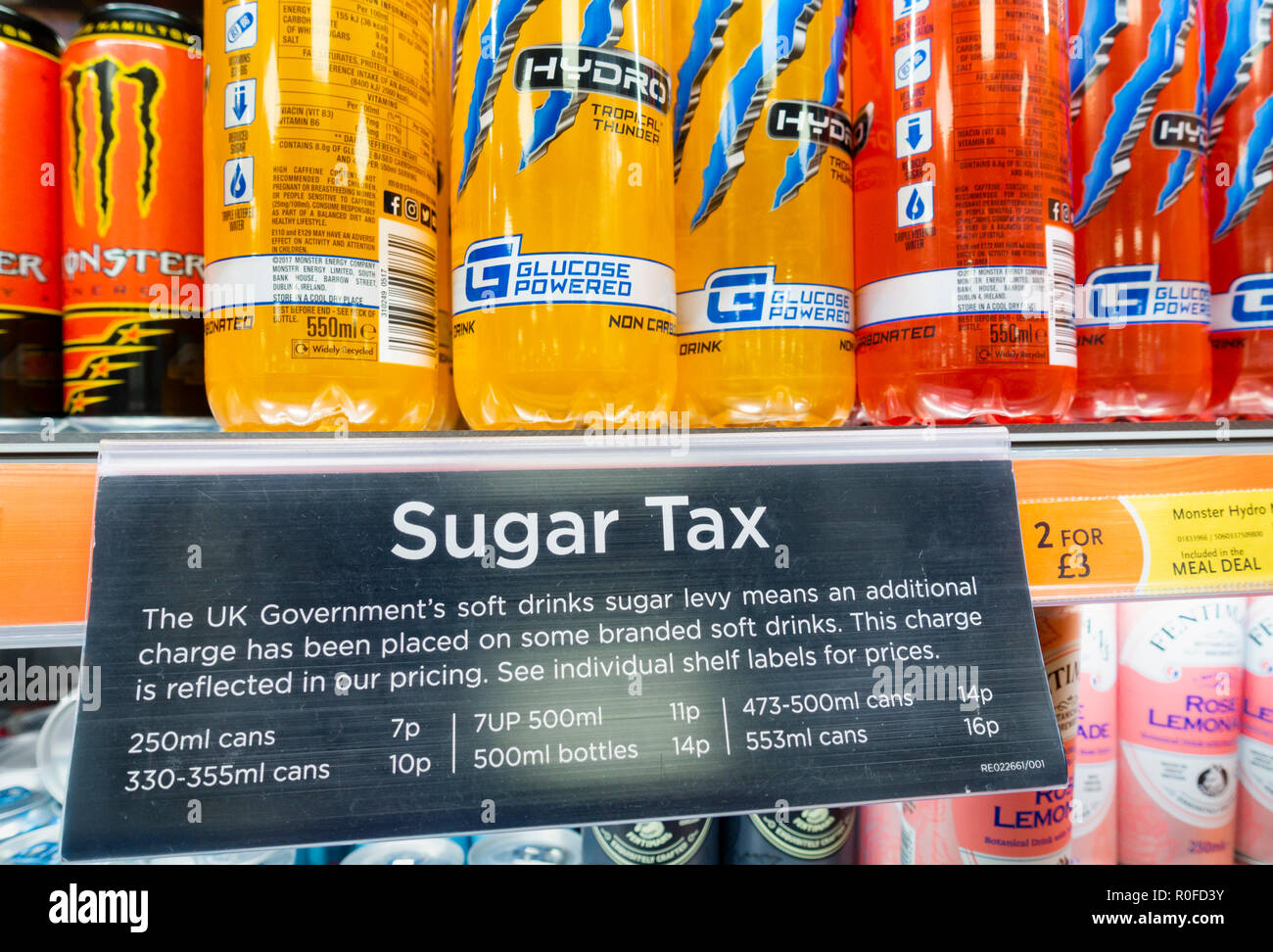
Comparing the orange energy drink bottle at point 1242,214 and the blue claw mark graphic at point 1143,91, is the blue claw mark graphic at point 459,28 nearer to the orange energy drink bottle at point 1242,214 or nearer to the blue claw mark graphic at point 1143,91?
the blue claw mark graphic at point 1143,91

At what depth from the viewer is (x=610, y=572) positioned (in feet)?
1.74

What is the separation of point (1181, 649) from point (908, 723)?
23.3 inches

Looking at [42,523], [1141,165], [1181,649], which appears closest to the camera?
[42,523]

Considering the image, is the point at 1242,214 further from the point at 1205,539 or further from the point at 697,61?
the point at 697,61

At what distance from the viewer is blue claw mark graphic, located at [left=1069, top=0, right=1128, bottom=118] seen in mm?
747

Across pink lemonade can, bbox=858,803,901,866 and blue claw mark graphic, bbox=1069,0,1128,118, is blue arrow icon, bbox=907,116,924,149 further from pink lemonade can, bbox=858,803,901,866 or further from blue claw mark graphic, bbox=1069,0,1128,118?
pink lemonade can, bbox=858,803,901,866

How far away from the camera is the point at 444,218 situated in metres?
0.71

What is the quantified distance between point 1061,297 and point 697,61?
42 centimetres

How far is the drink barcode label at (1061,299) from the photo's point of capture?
2.11ft

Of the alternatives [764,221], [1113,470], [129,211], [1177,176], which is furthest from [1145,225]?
[129,211]

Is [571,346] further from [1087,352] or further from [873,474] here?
[1087,352]

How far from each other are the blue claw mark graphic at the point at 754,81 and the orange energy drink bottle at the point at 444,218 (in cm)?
26

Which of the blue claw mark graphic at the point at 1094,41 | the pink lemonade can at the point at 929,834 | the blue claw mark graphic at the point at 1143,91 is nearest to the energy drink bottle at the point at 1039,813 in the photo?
the pink lemonade can at the point at 929,834
